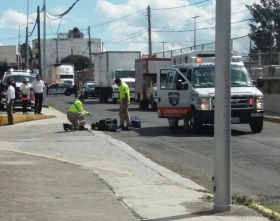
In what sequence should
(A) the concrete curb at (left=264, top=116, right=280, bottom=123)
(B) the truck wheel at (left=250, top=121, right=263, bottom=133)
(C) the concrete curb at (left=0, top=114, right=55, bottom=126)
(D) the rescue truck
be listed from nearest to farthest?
(B) the truck wheel at (left=250, top=121, right=263, bottom=133)
(C) the concrete curb at (left=0, top=114, right=55, bottom=126)
(A) the concrete curb at (left=264, top=116, right=280, bottom=123)
(D) the rescue truck

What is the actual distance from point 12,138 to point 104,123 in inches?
133

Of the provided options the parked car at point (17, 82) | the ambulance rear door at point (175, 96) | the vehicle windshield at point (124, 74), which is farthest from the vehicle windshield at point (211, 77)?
the vehicle windshield at point (124, 74)

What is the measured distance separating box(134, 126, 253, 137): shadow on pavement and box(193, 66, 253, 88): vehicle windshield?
1.50m

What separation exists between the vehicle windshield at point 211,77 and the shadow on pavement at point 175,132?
1.50 meters

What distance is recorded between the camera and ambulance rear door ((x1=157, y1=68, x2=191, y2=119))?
20.7 metres

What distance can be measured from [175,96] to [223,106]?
12835 millimetres

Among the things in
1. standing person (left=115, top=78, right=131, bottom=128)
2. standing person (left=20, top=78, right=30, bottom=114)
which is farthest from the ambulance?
standing person (left=20, top=78, right=30, bottom=114)

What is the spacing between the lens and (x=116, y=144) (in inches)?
663

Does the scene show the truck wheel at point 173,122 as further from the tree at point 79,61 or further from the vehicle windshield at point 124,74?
the tree at point 79,61

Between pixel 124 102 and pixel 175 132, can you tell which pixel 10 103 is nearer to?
pixel 124 102

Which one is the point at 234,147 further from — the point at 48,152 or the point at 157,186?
the point at 157,186

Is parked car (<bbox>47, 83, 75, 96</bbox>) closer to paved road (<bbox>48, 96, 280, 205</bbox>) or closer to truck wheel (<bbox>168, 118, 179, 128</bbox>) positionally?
paved road (<bbox>48, 96, 280, 205</bbox>)

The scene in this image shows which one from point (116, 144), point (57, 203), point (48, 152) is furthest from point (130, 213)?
point (116, 144)

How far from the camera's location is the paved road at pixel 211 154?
11.5 m
